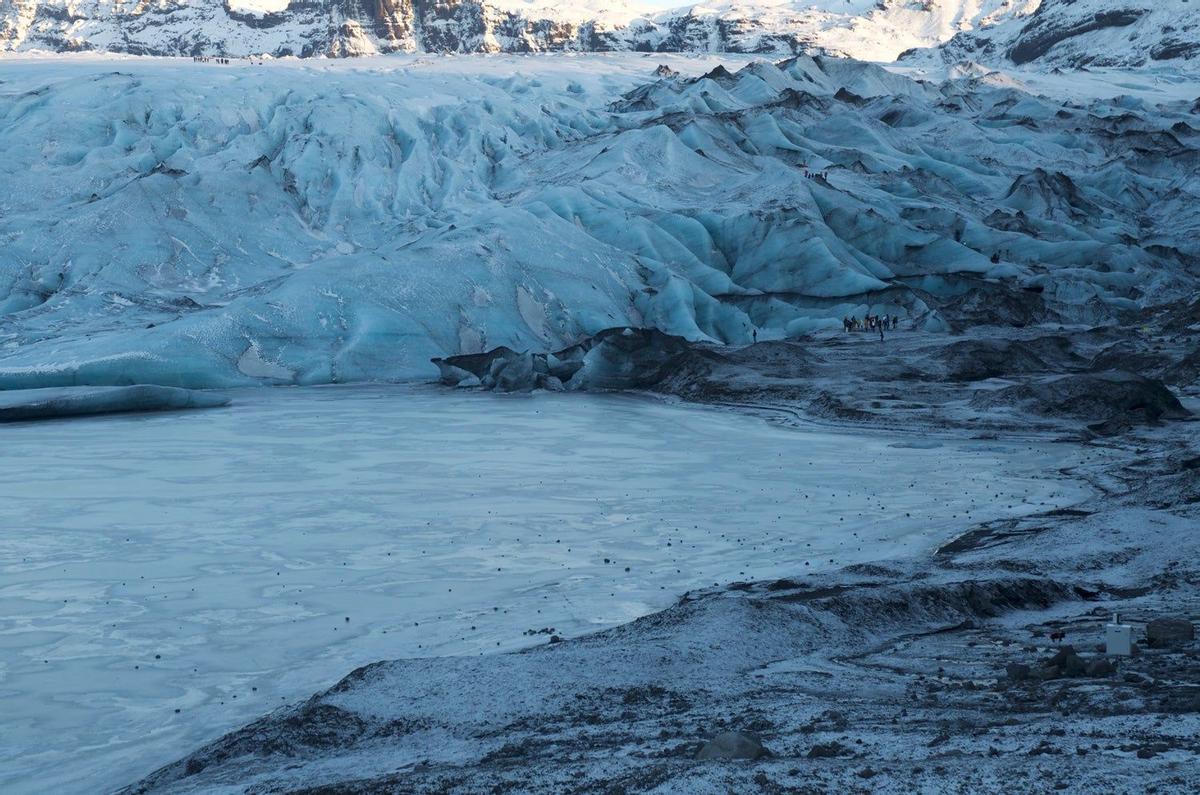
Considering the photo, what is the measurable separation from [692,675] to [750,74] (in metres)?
42.7

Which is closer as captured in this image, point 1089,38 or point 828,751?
point 828,751

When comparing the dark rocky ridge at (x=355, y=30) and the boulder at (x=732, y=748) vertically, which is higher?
the dark rocky ridge at (x=355, y=30)

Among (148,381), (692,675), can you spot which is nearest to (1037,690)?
(692,675)

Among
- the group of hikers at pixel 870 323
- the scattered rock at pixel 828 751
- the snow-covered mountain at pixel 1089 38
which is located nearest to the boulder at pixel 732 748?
the scattered rock at pixel 828 751

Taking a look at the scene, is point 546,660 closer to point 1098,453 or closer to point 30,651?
point 30,651

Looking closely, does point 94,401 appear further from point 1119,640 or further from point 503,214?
point 1119,640

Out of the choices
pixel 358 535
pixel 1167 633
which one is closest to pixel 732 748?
pixel 1167 633

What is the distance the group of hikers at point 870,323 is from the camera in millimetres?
28812

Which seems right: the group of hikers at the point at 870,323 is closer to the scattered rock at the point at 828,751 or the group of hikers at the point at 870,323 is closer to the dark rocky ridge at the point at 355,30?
the scattered rock at the point at 828,751

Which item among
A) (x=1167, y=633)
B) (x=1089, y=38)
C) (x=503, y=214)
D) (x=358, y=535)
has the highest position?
(x=1089, y=38)

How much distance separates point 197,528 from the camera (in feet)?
42.9

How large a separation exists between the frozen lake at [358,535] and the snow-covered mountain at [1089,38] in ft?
215

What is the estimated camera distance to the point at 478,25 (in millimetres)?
111312

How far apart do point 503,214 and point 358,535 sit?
18971 millimetres
